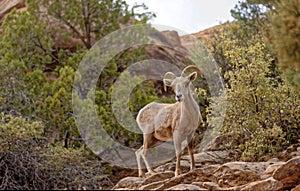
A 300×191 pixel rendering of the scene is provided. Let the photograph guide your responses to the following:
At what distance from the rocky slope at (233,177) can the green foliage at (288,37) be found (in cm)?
324

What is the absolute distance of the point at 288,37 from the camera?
3861 mm

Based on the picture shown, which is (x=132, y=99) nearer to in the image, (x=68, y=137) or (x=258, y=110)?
(x=68, y=137)

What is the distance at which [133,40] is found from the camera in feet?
60.1

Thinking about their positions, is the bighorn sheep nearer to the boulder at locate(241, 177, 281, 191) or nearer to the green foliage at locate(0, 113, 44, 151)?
the boulder at locate(241, 177, 281, 191)

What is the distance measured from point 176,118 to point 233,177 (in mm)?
1926

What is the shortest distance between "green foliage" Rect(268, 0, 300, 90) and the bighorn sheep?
4916mm

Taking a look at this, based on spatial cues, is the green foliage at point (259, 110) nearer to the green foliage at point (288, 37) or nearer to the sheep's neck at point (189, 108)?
the sheep's neck at point (189, 108)

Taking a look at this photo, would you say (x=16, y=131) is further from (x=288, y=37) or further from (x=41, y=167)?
(x=288, y=37)

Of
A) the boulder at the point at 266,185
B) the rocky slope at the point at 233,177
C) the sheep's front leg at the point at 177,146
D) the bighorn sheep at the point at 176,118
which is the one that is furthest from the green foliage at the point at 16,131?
the boulder at the point at 266,185

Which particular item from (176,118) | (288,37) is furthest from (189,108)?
(288,37)

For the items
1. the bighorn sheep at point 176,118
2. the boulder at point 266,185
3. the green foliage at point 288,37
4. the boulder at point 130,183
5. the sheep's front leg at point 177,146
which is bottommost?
the boulder at point 130,183

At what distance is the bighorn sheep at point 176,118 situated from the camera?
9172mm

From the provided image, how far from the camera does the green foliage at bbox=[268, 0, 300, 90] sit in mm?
3832

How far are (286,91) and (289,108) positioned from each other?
344 mm
